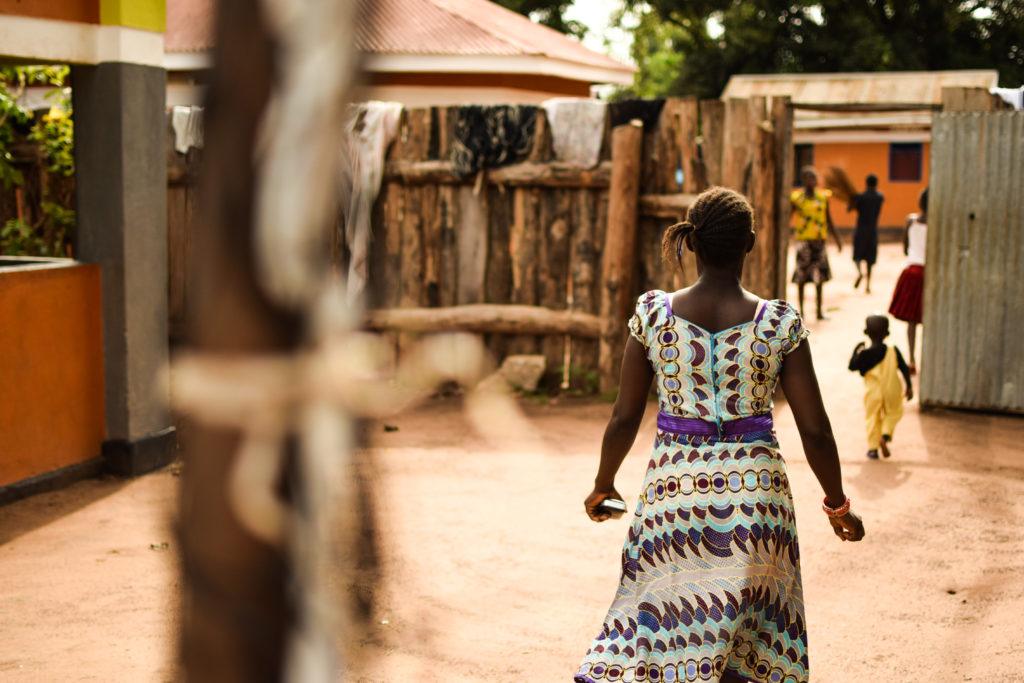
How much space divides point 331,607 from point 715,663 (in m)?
2.52

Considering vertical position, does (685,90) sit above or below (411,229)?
above

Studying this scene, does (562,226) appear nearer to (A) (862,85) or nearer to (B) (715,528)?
(B) (715,528)

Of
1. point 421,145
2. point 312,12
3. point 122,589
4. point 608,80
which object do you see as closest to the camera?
point 312,12

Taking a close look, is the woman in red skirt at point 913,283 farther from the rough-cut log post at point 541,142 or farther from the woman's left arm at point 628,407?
the woman's left arm at point 628,407

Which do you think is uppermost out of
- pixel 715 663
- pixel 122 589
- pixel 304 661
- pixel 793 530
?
pixel 304 661

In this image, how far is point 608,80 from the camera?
16.6m

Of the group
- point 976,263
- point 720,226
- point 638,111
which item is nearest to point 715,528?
point 720,226

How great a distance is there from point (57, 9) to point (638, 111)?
4339mm

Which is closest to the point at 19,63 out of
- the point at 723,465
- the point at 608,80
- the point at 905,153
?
the point at 723,465

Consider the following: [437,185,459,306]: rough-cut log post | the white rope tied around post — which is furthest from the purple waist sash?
[437,185,459,306]: rough-cut log post

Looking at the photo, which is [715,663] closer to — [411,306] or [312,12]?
[312,12]

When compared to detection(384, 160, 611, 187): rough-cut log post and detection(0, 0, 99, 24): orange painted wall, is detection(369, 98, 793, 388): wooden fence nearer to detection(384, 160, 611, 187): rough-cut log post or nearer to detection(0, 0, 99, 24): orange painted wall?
detection(384, 160, 611, 187): rough-cut log post

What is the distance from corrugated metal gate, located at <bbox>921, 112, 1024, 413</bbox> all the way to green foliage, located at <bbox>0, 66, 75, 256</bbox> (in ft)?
21.1

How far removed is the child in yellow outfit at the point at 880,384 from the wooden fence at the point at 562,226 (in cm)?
145
